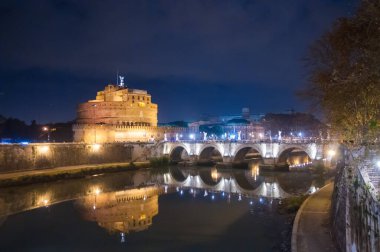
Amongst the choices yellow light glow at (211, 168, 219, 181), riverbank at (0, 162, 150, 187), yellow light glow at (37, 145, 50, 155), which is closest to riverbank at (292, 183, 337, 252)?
yellow light glow at (211, 168, 219, 181)

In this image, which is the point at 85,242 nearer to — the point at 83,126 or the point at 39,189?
the point at 39,189

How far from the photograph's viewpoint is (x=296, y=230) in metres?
9.66

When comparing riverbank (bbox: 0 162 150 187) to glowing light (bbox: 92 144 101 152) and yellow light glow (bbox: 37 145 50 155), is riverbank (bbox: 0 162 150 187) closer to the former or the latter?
yellow light glow (bbox: 37 145 50 155)

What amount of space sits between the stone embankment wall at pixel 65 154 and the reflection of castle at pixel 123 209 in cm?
1049

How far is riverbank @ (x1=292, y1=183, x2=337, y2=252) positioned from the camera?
8.43 metres

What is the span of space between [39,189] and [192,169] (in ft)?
53.4

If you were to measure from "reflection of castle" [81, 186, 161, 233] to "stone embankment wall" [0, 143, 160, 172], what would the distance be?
10.5m

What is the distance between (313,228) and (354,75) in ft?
16.3

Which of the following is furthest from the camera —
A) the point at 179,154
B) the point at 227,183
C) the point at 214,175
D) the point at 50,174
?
the point at 179,154

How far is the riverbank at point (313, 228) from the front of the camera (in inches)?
332

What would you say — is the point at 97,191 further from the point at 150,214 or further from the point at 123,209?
the point at 150,214

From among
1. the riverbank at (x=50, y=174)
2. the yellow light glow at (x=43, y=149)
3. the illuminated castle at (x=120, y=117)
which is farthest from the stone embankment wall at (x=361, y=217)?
the illuminated castle at (x=120, y=117)

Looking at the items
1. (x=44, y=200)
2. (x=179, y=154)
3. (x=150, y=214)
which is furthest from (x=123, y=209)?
(x=179, y=154)

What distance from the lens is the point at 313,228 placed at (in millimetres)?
9883
